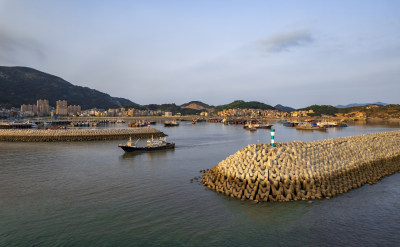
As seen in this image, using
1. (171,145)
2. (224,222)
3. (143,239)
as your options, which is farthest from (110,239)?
(171,145)

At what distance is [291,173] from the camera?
52.2 ft

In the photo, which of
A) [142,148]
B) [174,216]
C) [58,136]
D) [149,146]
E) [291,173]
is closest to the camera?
[174,216]

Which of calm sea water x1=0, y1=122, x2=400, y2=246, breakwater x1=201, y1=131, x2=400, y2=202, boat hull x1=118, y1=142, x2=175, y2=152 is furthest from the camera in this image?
boat hull x1=118, y1=142, x2=175, y2=152

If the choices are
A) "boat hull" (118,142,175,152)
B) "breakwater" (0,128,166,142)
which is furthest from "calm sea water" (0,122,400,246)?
"breakwater" (0,128,166,142)

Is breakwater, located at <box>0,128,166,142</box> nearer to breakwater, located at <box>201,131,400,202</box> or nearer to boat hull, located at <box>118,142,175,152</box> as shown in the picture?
boat hull, located at <box>118,142,175,152</box>

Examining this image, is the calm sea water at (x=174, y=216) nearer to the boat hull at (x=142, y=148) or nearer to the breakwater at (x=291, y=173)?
the breakwater at (x=291, y=173)

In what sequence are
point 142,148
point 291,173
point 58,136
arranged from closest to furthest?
1. point 291,173
2. point 142,148
3. point 58,136

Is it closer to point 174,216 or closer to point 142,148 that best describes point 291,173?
point 174,216

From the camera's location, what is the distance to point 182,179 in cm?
2081

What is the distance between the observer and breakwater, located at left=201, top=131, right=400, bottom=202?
15.2 m

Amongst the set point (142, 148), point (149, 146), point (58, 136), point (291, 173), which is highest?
point (291, 173)

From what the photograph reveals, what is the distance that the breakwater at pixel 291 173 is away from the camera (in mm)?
15164

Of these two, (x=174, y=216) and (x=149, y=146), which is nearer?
(x=174, y=216)

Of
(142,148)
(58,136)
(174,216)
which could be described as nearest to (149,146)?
(142,148)
